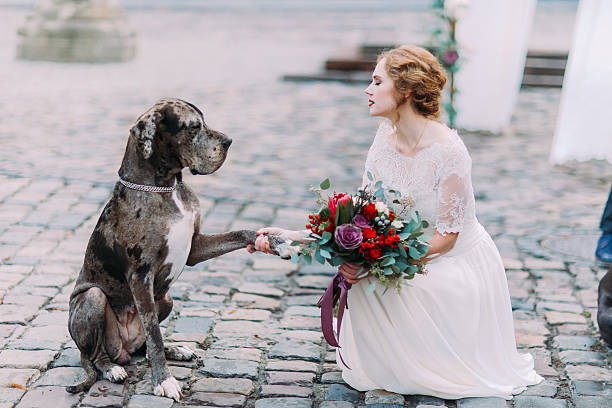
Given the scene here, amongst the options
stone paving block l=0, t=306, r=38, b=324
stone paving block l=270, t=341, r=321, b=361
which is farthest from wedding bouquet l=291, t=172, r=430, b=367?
stone paving block l=0, t=306, r=38, b=324

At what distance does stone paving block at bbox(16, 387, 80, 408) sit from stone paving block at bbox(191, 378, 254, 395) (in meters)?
0.61

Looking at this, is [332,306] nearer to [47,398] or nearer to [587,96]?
[47,398]

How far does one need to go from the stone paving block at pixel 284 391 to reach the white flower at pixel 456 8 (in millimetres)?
7139

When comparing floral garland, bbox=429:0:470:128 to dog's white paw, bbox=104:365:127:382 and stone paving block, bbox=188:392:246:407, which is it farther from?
dog's white paw, bbox=104:365:127:382

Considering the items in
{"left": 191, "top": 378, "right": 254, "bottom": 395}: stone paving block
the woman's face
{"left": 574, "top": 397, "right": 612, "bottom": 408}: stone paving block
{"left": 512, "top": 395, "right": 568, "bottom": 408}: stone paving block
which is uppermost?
the woman's face

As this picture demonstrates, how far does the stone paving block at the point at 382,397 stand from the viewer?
13.6 ft

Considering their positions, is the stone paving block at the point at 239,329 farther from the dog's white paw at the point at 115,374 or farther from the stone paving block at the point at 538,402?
the stone paving block at the point at 538,402

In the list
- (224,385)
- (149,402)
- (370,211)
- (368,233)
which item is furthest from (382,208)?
(149,402)

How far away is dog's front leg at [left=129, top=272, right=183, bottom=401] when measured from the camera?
3990 millimetres

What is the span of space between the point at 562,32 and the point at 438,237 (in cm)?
1684

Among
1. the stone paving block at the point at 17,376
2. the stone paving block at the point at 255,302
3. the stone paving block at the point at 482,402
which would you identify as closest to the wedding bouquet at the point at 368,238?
the stone paving block at the point at 482,402

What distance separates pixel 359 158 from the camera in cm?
913

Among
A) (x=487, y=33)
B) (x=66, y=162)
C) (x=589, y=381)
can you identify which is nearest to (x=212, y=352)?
(x=589, y=381)

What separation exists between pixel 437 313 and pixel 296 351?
3.07 ft
